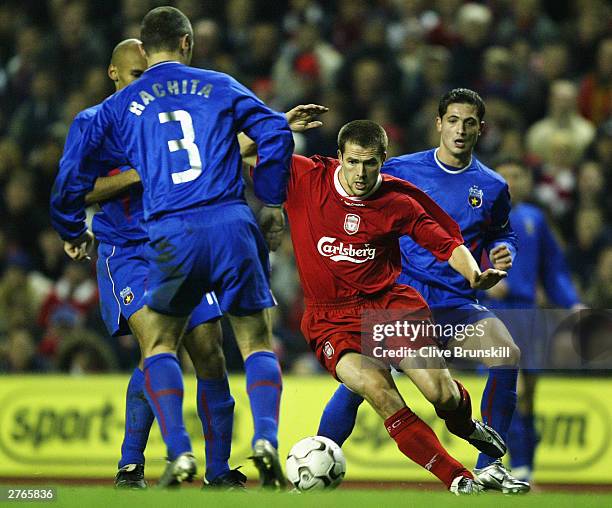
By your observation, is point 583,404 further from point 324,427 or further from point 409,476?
point 324,427

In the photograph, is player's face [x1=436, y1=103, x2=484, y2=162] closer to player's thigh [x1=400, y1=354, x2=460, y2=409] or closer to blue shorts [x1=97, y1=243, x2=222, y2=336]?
player's thigh [x1=400, y1=354, x2=460, y2=409]

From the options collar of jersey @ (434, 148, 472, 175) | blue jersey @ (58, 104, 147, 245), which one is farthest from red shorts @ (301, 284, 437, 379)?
blue jersey @ (58, 104, 147, 245)

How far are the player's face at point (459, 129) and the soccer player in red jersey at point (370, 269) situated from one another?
62 cm

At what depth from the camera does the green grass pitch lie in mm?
4289

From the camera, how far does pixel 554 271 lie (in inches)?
350

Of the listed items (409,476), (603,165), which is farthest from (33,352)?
(603,165)

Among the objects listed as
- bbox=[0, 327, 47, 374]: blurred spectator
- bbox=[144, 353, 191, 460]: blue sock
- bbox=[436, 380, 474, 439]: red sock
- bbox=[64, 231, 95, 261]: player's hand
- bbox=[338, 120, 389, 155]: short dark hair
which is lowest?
bbox=[0, 327, 47, 374]: blurred spectator

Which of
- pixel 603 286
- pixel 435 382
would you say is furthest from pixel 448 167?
pixel 603 286

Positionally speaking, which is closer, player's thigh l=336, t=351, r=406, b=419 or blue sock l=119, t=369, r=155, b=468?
player's thigh l=336, t=351, r=406, b=419

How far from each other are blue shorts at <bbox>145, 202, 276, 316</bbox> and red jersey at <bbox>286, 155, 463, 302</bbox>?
854mm

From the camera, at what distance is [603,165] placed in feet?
34.4

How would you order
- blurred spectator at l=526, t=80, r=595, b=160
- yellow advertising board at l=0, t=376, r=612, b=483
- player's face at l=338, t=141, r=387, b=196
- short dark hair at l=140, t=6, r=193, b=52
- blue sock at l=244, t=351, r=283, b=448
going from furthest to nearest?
1. blurred spectator at l=526, t=80, r=595, b=160
2. yellow advertising board at l=0, t=376, r=612, b=483
3. player's face at l=338, t=141, r=387, b=196
4. short dark hair at l=140, t=6, r=193, b=52
5. blue sock at l=244, t=351, r=283, b=448

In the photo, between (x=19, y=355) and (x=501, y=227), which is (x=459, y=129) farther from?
(x=19, y=355)

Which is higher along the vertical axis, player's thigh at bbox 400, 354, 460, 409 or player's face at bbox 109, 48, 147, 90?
player's face at bbox 109, 48, 147, 90
